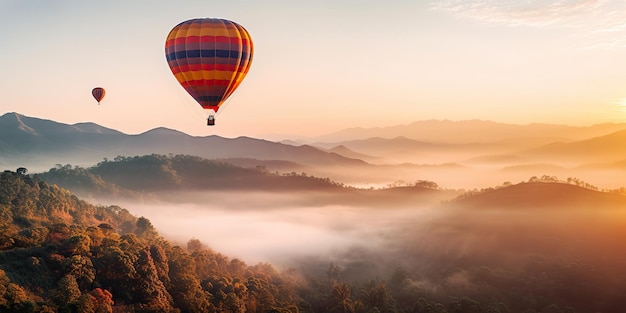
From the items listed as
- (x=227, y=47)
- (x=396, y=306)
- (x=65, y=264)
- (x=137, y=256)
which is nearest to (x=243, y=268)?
(x=396, y=306)

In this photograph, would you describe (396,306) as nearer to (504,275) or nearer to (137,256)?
(504,275)

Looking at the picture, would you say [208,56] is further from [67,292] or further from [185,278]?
[185,278]

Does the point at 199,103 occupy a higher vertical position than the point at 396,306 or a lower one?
higher

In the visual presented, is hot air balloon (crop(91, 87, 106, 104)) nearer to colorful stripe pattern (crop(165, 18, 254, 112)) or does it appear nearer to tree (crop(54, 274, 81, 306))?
colorful stripe pattern (crop(165, 18, 254, 112))

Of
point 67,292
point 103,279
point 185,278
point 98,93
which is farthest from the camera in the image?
point 98,93

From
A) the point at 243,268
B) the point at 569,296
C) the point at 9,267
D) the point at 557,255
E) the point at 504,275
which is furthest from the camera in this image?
the point at 557,255

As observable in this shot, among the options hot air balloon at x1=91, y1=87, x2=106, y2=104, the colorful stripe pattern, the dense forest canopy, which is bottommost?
the dense forest canopy

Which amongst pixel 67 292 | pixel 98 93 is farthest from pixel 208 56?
pixel 98 93

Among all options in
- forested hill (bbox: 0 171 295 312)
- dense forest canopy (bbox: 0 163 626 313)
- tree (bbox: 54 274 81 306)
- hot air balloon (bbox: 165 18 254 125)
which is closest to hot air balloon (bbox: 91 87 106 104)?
dense forest canopy (bbox: 0 163 626 313)
